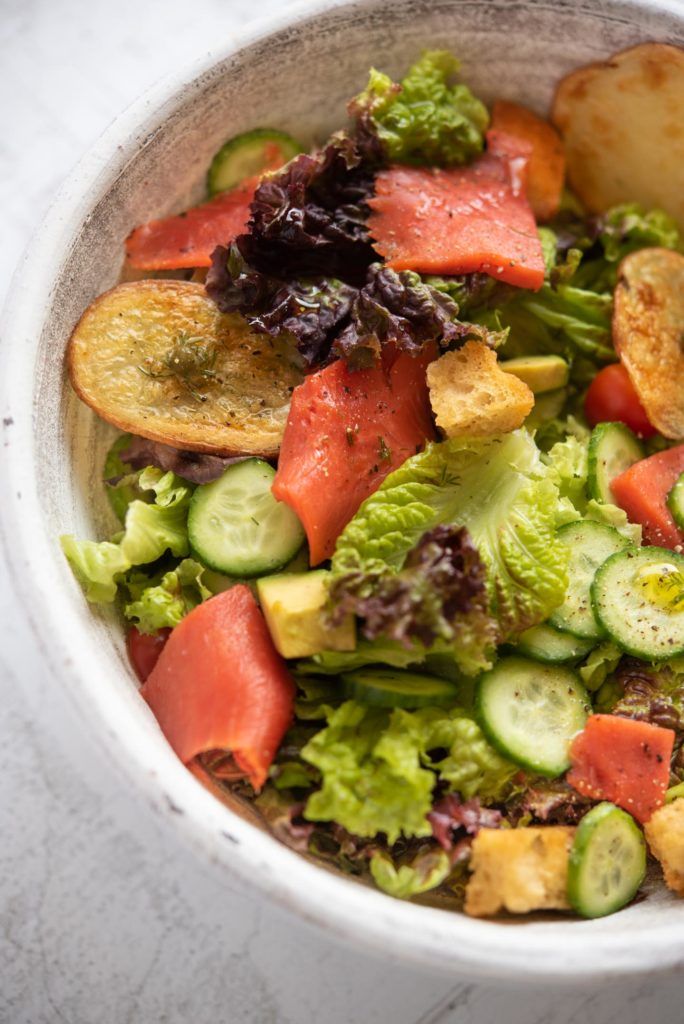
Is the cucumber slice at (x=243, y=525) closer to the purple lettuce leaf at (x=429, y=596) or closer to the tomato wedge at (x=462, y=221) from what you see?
the purple lettuce leaf at (x=429, y=596)

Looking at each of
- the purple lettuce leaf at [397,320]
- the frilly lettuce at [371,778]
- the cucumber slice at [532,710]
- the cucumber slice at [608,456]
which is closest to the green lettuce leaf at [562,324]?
the cucumber slice at [608,456]

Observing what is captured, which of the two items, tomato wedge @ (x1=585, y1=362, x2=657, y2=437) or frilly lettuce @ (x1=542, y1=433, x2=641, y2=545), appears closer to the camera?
frilly lettuce @ (x1=542, y1=433, x2=641, y2=545)

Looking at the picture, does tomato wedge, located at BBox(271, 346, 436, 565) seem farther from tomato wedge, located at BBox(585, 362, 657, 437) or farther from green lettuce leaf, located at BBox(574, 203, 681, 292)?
green lettuce leaf, located at BBox(574, 203, 681, 292)

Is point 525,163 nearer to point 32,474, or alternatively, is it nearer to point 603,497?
point 603,497

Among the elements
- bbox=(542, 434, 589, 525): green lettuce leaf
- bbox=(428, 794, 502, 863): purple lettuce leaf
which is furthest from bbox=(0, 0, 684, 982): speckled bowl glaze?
bbox=(542, 434, 589, 525): green lettuce leaf

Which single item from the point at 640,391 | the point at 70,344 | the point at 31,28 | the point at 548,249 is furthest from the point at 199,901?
the point at 31,28

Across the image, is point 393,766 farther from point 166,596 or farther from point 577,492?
point 577,492
